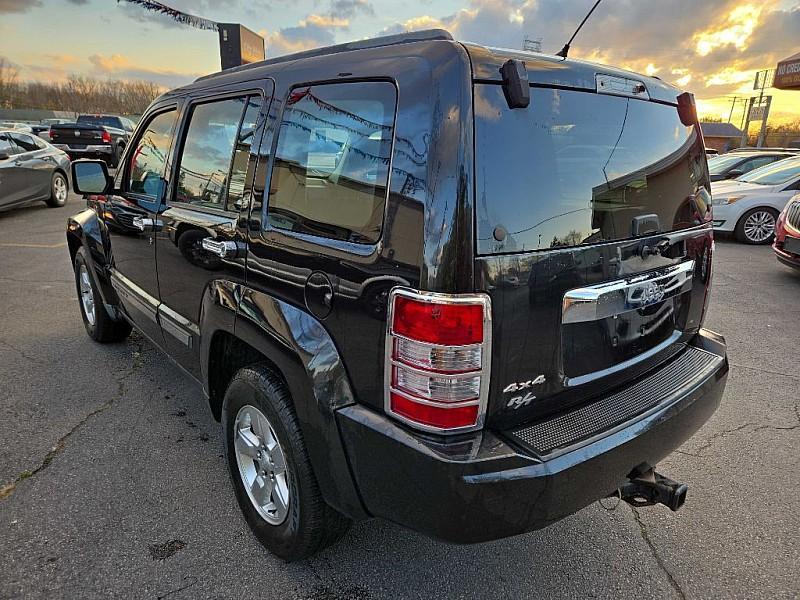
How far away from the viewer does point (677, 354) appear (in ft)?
7.47

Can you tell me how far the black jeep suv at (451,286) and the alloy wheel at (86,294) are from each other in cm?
A: 247

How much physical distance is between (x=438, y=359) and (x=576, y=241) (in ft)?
2.04

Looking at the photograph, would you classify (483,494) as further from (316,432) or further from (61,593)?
(61,593)

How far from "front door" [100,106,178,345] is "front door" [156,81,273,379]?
6.2 inches

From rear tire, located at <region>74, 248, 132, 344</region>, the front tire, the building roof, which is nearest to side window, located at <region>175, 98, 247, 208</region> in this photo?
the front tire

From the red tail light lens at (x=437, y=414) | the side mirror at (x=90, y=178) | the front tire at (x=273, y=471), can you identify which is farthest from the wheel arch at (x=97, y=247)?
the red tail light lens at (x=437, y=414)

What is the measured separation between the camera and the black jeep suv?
4.96 feet

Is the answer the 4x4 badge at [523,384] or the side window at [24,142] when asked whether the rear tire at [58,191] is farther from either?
the 4x4 badge at [523,384]

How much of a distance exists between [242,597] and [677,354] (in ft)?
6.70

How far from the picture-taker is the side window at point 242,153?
219 cm

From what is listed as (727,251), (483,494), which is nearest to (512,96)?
(483,494)

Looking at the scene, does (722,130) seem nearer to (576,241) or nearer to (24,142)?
(24,142)

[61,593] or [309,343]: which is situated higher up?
[309,343]

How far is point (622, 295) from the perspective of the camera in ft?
5.98
